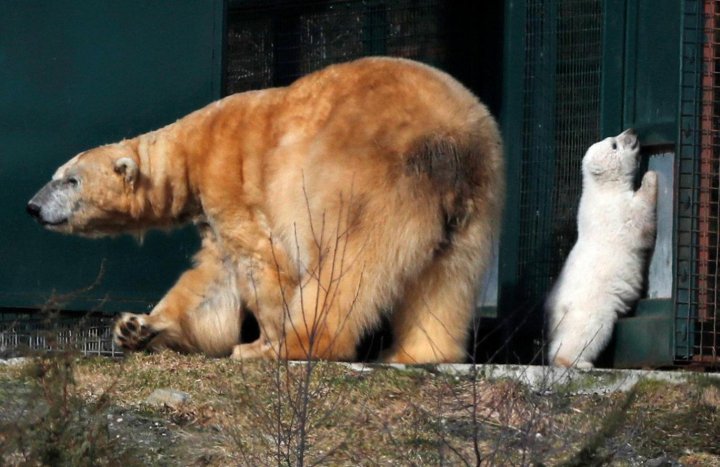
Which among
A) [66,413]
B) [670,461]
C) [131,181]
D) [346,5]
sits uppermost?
[346,5]

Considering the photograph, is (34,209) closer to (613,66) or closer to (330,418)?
(330,418)

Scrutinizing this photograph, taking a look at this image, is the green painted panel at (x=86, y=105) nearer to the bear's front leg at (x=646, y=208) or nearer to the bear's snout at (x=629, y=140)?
the bear's snout at (x=629, y=140)

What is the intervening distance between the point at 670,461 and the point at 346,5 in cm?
532

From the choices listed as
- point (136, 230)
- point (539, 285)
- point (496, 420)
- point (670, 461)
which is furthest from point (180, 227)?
point (670, 461)

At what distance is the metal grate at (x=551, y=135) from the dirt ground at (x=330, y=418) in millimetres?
2483

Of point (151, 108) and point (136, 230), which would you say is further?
point (151, 108)

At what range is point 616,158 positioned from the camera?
322 inches

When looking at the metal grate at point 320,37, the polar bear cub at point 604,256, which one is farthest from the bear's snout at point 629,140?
the metal grate at point 320,37

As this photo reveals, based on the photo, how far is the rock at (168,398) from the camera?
6234mm

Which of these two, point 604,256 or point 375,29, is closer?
point 604,256

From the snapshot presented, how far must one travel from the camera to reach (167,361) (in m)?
7.36

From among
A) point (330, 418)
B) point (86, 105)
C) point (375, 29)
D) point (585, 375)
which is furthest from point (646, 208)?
point (86, 105)

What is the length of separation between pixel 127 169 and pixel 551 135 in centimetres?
270

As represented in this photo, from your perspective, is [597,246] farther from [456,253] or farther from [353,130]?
[353,130]
